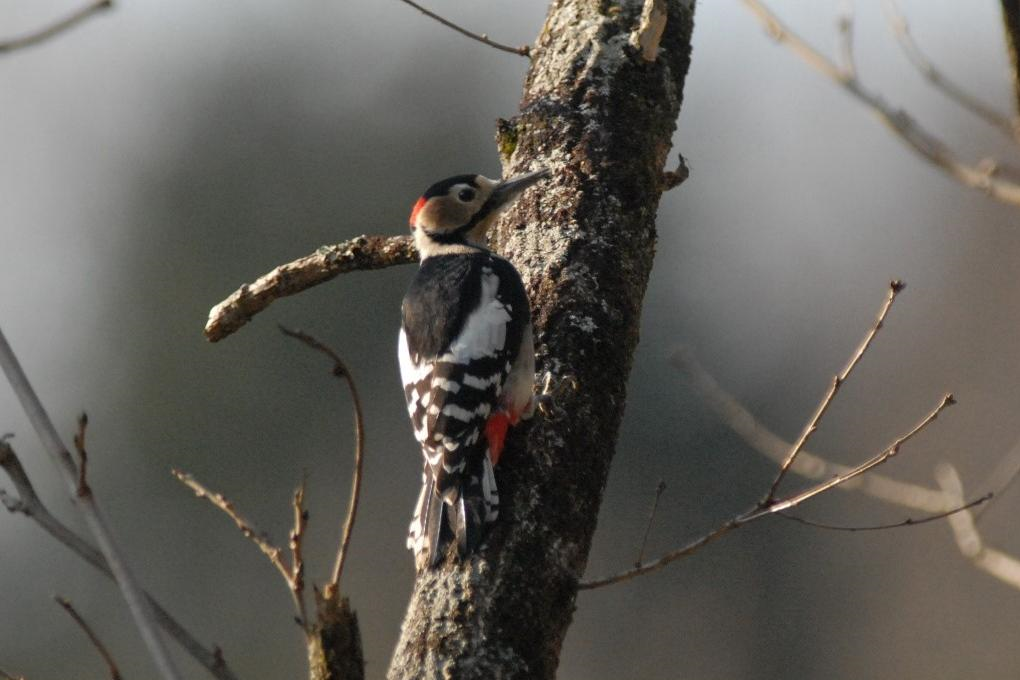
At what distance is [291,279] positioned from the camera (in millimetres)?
4473

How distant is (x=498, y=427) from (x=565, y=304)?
42 centimetres

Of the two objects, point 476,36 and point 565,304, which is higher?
point 476,36

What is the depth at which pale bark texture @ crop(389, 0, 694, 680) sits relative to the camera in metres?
2.99

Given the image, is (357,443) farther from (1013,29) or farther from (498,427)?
(498,427)

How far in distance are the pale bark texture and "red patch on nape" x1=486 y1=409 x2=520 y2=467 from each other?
0.06m

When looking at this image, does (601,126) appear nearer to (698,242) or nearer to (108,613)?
(108,613)

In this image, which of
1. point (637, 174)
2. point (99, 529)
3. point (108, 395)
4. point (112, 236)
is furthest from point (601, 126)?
point (112, 236)

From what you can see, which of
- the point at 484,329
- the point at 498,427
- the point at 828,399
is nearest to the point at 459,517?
the point at 498,427

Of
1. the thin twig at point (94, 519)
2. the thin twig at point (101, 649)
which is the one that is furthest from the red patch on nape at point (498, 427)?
the thin twig at point (94, 519)

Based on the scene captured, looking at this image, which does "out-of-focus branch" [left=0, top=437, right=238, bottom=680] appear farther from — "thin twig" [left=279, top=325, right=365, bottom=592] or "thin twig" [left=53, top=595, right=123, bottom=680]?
"thin twig" [left=279, top=325, right=365, bottom=592]

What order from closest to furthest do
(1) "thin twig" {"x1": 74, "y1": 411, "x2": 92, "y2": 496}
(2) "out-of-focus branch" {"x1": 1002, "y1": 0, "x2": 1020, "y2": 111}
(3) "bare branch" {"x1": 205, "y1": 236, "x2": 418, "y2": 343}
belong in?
(1) "thin twig" {"x1": 74, "y1": 411, "x2": 92, "y2": 496}, (2) "out-of-focus branch" {"x1": 1002, "y1": 0, "x2": 1020, "y2": 111}, (3) "bare branch" {"x1": 205, "y1": 236, "x2": 418, "y2": 343}

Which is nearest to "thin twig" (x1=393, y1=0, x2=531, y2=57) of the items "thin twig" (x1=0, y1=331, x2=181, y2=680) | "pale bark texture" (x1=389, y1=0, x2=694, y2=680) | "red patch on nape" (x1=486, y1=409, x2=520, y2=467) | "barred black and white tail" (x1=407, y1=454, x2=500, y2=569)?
"pale bark texture" (x1=389, y1=0, x2=694, y2=680)

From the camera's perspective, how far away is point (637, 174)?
13.6 ft

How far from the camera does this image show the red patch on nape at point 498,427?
Answer: 3.87m
